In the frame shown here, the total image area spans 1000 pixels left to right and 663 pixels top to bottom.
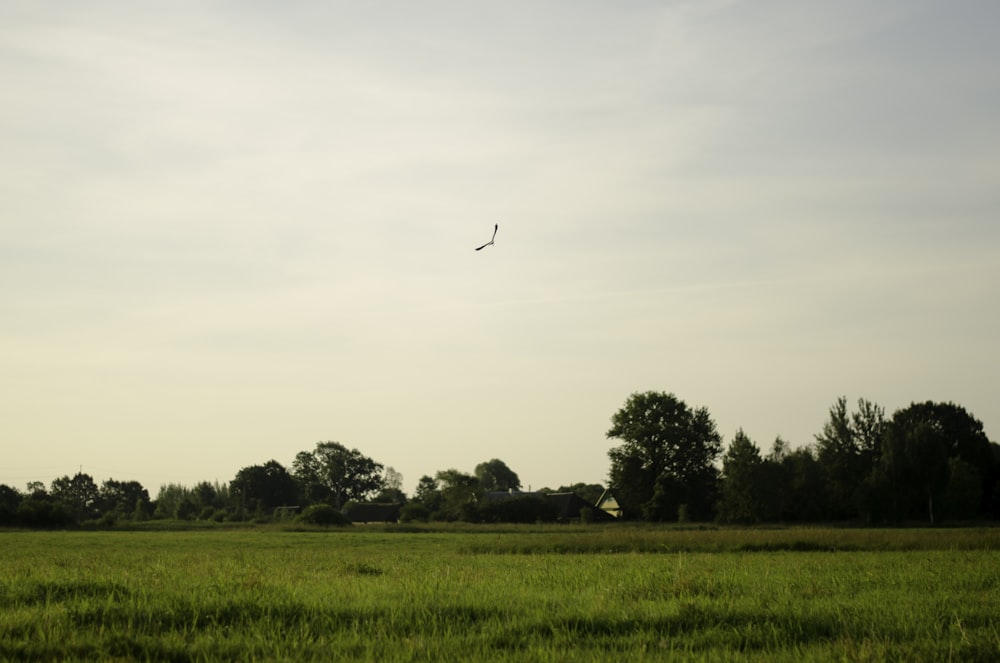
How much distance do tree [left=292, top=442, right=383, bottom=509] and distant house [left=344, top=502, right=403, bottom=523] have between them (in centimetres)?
3298

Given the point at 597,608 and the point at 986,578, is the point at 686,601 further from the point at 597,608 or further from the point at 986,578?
the point at 986,578

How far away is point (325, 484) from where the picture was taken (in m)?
180

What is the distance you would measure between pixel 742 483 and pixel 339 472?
112791mm

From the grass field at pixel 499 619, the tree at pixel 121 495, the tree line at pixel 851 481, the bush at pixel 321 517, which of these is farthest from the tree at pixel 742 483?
the tree at pixel 121 495

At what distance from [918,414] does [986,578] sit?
9822 centimetres

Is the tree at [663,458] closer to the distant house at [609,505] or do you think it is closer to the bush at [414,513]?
the distant house at [609,505]

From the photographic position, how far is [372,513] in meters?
144

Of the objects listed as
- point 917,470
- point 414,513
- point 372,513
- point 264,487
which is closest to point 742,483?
point 917,470

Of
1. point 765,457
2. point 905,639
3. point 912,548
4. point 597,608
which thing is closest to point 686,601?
point 597,608

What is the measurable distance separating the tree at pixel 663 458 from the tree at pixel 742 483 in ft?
40.0

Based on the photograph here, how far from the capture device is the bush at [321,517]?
91.9m

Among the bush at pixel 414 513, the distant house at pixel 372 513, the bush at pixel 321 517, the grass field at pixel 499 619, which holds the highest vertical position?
the grass field at pixel 499 619

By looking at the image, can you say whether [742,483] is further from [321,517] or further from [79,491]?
[79,491]

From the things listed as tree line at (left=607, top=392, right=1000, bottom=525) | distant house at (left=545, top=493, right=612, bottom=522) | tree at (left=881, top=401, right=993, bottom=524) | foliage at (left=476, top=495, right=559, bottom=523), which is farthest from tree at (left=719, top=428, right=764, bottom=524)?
distant house at (left=545, top=493, right=612, bottom=522)
